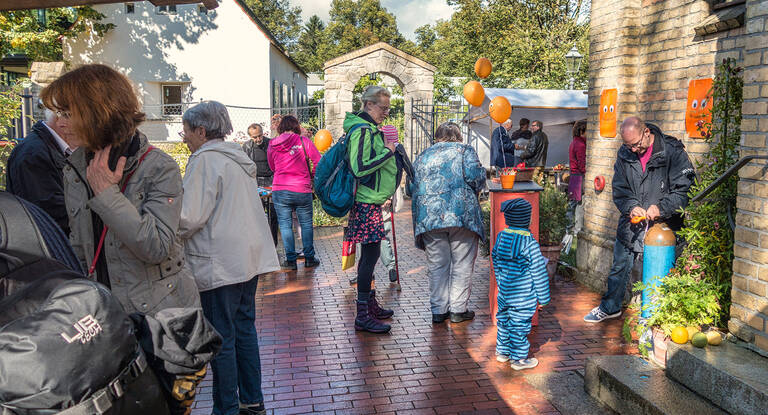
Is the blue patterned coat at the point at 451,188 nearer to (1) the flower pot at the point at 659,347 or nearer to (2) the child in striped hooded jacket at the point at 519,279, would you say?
(2) the child in striped hooded jacket at the point at 519,279

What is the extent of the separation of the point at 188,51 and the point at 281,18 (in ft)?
212

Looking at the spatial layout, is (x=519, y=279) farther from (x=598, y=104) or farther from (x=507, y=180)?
(x=598, y=104)

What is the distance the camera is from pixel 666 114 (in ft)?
19.6

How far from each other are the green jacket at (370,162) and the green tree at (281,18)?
3101 inches

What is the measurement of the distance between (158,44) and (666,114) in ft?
73.5

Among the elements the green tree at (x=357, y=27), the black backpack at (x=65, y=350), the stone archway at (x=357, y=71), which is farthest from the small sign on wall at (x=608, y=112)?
the green tree at (x=357, y=27)

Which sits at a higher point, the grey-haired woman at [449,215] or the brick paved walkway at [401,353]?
the grey-haired woman at [449,215]

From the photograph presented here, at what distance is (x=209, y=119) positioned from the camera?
3.52m

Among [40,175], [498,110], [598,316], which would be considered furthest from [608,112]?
[40,175]

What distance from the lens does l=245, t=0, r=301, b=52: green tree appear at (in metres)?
80.2

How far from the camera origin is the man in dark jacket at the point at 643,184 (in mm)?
5062

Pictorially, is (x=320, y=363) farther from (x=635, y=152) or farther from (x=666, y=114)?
(x=666, y=114)

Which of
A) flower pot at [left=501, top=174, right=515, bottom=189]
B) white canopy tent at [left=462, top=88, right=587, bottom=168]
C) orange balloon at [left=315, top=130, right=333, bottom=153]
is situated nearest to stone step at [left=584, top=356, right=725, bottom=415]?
flower pot at [left=501, top=174, right=515, bottom=189]

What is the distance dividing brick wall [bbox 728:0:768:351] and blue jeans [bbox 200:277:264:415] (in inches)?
119
